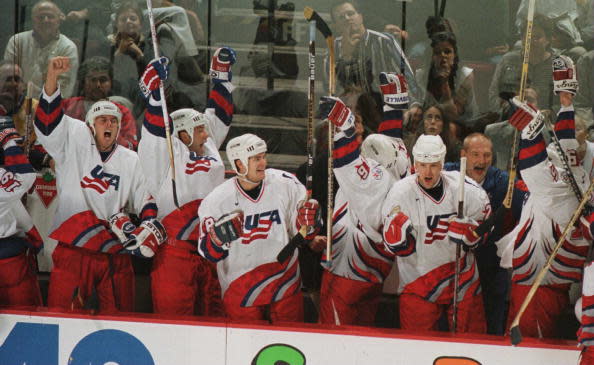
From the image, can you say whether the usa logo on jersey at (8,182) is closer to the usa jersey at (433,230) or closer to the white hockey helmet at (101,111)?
the white hockey helmet at (101,111)

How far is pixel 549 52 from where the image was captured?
190 inches

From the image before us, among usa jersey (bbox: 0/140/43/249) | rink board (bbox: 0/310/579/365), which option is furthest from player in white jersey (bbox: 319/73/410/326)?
usa jersey (bbox: 0/140/43/249)

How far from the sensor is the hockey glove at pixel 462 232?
378 centimetres

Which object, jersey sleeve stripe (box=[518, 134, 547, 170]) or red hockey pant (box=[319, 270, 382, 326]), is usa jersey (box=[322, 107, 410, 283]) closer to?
red hockey pant (box=[319, 270, 382, 326])

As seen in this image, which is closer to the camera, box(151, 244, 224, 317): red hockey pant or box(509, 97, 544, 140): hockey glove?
box(509, 97, 544, 140): hockey glove

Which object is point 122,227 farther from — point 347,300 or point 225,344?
point 347,300

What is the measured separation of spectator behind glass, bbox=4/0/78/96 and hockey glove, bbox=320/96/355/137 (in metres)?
1.64

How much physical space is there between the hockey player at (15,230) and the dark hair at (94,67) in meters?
0.69

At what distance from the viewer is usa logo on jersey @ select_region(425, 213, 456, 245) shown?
393cm

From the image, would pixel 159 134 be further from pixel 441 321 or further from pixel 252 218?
pixel 441 321

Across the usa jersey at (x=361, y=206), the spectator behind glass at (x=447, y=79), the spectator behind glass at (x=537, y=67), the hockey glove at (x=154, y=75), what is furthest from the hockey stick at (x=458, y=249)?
the hockey glove at (x=154, y=75)

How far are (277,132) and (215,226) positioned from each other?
1194 millimetres

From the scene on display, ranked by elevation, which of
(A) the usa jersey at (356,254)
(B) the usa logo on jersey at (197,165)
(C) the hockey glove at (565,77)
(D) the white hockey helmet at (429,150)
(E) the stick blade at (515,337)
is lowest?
(E) the stick blade at (515,337)

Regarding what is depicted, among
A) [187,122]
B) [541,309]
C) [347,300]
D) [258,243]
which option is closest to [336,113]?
[258,243]
